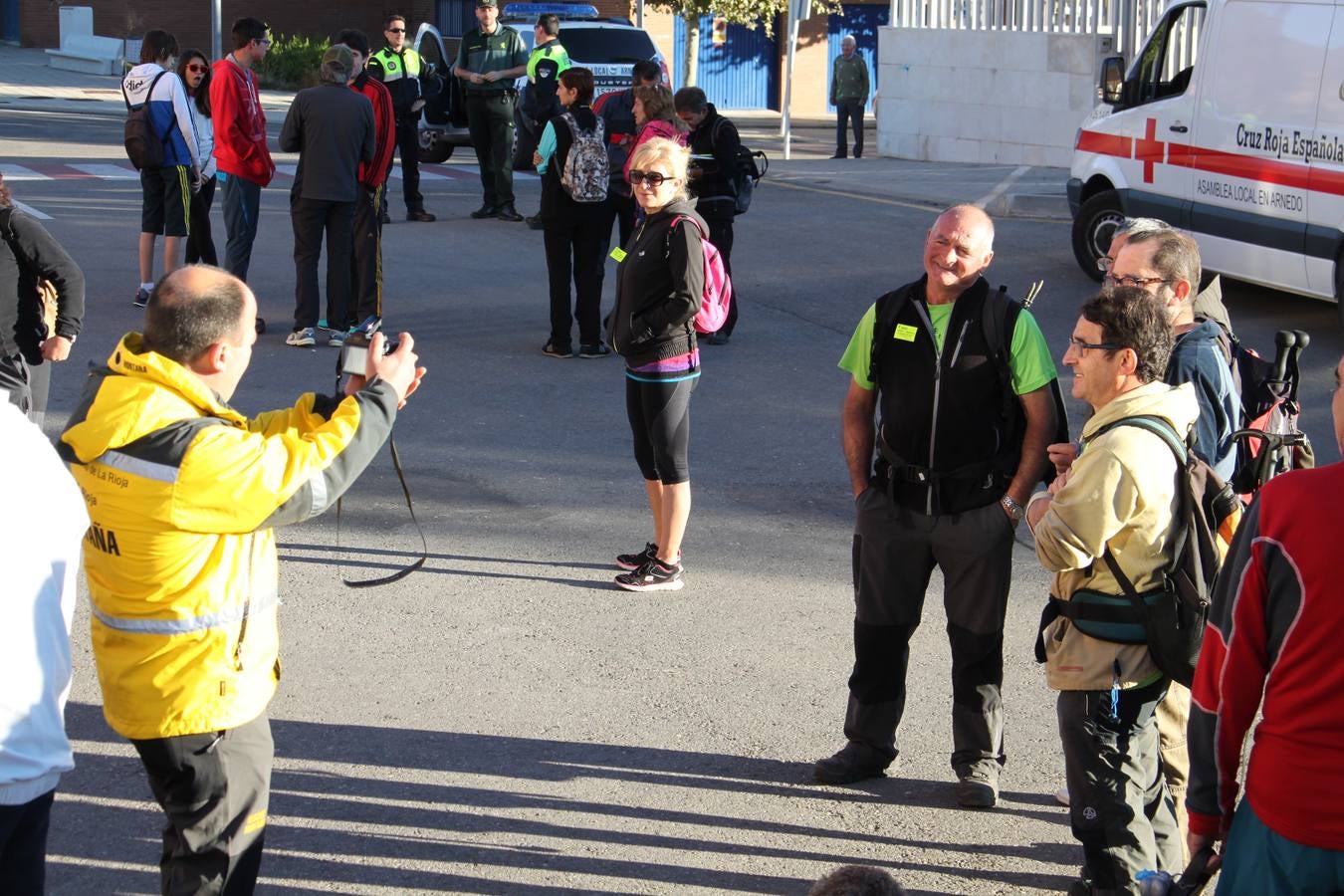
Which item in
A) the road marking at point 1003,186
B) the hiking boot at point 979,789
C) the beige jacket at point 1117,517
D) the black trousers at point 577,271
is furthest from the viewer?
the road marking at point 1003,186

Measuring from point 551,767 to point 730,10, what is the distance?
29.9m

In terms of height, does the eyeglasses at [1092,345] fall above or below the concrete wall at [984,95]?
below

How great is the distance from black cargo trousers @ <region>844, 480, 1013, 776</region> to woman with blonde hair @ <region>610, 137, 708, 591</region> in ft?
5.36

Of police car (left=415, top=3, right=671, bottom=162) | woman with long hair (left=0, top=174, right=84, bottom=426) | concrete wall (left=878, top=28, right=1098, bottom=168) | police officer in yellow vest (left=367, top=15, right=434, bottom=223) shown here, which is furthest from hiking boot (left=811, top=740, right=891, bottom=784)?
concrete wall (left=878, top=28, right=1098, bottom=168)

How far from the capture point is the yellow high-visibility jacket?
10.2 feet

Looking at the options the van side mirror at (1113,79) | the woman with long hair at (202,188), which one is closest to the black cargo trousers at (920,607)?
the woman with long hair at (202,188)

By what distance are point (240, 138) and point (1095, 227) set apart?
7.26 metres

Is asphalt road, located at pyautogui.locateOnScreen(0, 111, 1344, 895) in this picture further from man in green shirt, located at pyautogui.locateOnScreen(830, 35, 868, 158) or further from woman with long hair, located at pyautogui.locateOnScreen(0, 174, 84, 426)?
man in green shirt, located at pyautogui.locateOnScreen(830, 35, 868, 158)

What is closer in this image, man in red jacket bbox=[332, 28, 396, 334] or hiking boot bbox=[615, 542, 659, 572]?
hiking boot bbox=[615, 542, 659, 572]

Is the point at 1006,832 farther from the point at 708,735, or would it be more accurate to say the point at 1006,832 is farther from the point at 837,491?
the point at 837,491

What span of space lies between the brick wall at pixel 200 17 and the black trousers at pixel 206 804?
3843cm

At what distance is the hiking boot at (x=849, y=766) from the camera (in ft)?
15.6

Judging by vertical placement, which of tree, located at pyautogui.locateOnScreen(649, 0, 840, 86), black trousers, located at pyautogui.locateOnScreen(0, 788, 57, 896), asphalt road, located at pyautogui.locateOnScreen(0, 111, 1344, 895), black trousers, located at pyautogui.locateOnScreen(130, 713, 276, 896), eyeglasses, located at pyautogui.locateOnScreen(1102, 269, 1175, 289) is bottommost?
asphalt road, located at pyautogui.locateOnScreen(0, 111, 1344, 895)

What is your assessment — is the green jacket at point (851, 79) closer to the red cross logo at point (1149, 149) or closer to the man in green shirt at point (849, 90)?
the man in green shirt at point (849, 90)
